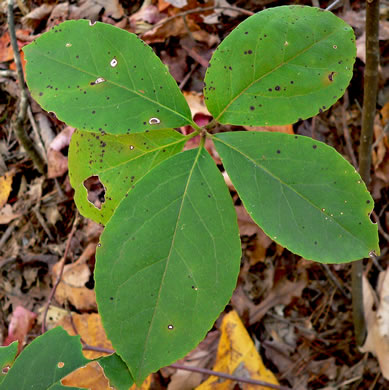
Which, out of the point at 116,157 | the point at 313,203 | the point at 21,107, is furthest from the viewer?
the point at 21,107

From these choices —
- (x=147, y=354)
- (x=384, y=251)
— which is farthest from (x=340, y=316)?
(x=147, y=354)

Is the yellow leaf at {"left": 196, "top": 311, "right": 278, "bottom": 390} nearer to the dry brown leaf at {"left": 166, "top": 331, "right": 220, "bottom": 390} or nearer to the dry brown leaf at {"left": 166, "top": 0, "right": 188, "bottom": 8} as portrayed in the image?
the dry brown leaf at {"left": 166, "top": 331, "right": 220, "bottom": 390}

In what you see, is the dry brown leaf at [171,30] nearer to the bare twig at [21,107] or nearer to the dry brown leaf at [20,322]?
the bare twig at [21,107]

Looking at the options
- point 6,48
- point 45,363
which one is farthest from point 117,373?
point 6,48

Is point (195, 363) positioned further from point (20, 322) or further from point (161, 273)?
point (161, 273)

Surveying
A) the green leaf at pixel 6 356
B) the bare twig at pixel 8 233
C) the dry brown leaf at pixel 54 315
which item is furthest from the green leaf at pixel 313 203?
the bare twig at pixel 8 233

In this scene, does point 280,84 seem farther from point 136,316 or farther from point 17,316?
point 17,316
